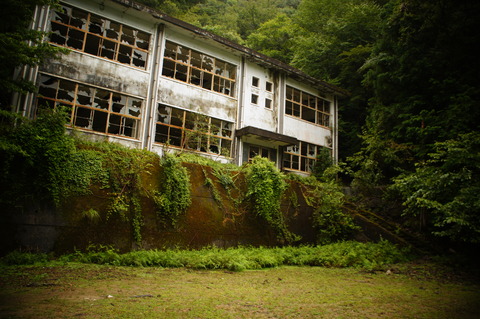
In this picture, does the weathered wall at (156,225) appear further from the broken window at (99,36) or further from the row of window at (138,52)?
the broken window at (99,36)

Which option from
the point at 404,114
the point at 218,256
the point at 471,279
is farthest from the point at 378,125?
the point at 218,256

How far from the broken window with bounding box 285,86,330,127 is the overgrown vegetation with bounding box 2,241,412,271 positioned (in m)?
10.6

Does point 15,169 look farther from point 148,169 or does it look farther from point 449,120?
point 449,120

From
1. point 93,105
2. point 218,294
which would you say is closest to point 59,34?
point 93,105

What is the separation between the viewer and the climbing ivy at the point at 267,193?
11.3 m

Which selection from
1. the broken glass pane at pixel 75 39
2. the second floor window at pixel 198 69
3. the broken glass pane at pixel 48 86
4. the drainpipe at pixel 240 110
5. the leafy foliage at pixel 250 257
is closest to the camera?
the leafy foliage at pixel 250 257

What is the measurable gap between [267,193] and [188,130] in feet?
17.9

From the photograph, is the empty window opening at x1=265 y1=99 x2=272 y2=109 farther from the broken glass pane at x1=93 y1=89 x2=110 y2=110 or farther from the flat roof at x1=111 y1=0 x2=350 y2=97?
the broken glass pane at x1=93 y1=89 x2=110 y2=110

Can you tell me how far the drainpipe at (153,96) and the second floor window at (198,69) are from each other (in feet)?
1.84

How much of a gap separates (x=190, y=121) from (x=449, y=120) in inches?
451

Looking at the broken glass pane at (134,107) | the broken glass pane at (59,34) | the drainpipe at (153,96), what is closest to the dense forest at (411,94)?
the broken glass pane at (59,34)

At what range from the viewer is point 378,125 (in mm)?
15742

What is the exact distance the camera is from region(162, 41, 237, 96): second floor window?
15.5 meters

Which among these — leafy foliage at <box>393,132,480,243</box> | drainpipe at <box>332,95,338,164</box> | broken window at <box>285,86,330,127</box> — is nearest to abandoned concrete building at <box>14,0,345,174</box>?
broken window at <box>285,86,330,127</box>
